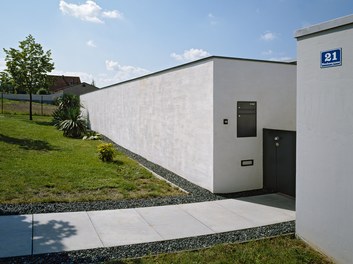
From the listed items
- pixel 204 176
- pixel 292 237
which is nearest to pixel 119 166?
pixel 204 176

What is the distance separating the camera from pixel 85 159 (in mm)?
10391

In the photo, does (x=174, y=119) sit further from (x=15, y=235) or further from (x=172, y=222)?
Result: (x=15, y=235)

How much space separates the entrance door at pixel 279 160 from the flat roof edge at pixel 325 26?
2.56 metres

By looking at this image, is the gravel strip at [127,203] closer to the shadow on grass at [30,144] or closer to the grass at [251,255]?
the grass at [251,255]

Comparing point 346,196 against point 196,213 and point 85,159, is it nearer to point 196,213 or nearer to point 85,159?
point 196,213

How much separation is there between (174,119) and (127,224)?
14.7 ft

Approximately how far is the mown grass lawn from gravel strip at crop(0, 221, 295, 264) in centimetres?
239

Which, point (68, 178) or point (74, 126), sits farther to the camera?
point (74, 126)

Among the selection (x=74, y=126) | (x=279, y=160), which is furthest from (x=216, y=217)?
(x=74, y=126)

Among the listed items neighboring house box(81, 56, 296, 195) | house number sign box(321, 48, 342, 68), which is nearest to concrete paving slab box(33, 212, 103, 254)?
neighboring house box(81, 56, 296, 195)

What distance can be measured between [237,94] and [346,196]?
385 centimetres

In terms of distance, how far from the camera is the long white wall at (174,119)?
741 centimetres

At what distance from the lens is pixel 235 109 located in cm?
727

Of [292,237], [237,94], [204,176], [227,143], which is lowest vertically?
[292,237]
